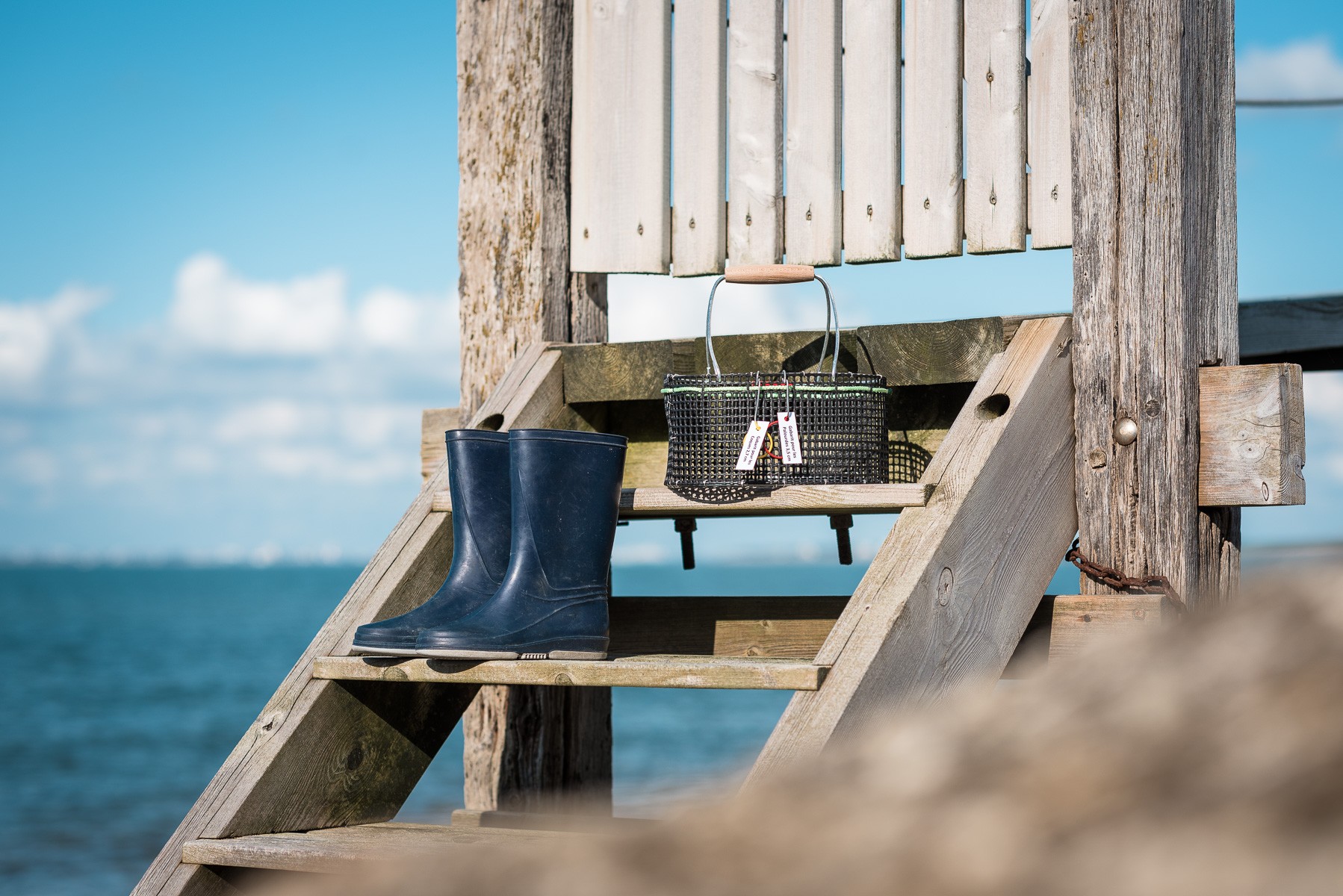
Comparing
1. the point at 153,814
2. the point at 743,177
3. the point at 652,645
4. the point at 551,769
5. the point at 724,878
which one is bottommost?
the point at 153,814

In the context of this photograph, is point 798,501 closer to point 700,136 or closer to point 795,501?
point 795,501

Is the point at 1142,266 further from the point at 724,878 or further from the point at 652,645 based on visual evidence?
the point at 724,878

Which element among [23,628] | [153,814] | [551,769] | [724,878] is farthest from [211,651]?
[724,878]

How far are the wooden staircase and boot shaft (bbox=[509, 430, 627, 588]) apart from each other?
0.18 metres

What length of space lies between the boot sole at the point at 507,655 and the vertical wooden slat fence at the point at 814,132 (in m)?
1.28

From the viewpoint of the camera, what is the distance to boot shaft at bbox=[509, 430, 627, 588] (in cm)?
246

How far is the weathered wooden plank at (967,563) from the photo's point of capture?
1994 millimetres

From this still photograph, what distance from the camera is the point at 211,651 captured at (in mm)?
38562

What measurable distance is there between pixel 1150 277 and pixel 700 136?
3.95 feet

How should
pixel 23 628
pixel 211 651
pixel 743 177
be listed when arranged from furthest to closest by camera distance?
1. pixel 23 628
2. pixel 211 651
3. pixel 743 177

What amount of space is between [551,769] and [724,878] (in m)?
2.97

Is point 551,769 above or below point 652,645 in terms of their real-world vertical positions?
below

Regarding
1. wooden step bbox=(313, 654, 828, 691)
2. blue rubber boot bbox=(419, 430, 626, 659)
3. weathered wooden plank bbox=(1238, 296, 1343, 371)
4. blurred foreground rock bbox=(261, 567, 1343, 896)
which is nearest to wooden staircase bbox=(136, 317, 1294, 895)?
wooden step bbox=(313, 654, 828, 691)

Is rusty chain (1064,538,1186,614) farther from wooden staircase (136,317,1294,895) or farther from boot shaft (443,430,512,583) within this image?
boot shaft (443,430,512,583)
